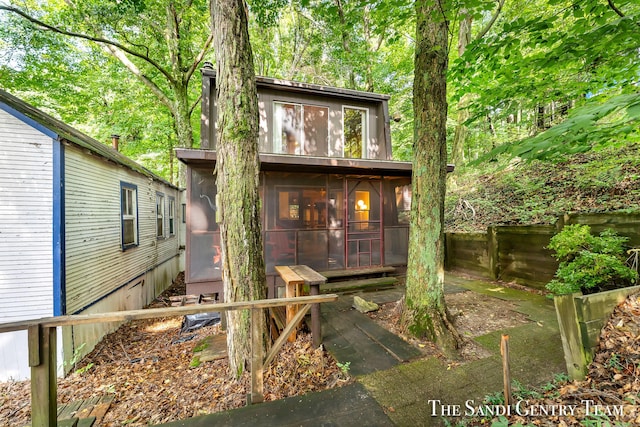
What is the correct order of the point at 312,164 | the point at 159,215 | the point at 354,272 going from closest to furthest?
1. the point at 312,164
2. the point at 354,272
3. the point at 159,215

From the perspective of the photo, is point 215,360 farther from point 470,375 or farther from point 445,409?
point 470,375

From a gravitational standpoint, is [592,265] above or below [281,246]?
below

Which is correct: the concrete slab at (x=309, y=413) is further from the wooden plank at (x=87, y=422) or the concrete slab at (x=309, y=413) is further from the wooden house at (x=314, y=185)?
the wooden house at (x=314, y=185)

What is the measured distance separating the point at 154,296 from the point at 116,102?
10.1 meters

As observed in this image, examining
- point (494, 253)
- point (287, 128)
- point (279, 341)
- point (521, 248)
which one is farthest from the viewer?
point (287, 128)

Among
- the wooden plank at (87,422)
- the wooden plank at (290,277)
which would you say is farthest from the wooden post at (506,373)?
the wooden plank at (87,422)

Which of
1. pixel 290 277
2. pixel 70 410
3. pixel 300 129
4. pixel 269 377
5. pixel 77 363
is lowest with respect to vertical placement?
pixel 77 363

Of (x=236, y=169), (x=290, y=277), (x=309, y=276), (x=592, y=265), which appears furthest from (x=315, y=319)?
(x=592, y=265)

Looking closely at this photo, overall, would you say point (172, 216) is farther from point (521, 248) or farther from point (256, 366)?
point (521, 248)

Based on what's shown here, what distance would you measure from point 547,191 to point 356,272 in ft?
22.5

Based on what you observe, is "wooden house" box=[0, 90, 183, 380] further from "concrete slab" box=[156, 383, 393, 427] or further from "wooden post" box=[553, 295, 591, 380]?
"wooden post" box=[553, 295, 591, 380]

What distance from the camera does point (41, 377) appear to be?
1985mm

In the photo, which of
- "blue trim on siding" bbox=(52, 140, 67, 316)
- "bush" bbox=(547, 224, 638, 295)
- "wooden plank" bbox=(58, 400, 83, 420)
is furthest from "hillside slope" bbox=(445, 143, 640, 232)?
"blue trim on siding" bbox=(52, 140, 67, 316)

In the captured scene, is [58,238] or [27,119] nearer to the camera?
[27,119]
